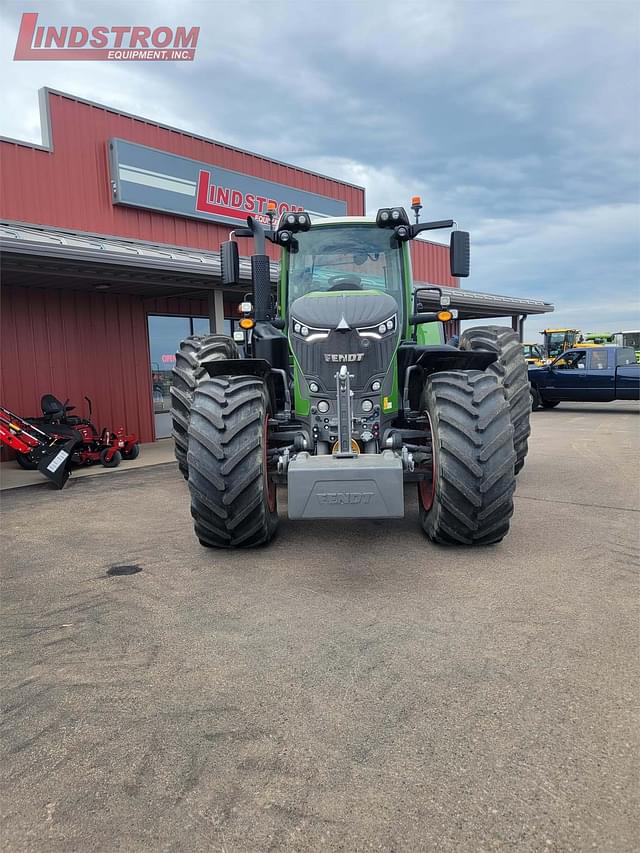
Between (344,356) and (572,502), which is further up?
(344,356)

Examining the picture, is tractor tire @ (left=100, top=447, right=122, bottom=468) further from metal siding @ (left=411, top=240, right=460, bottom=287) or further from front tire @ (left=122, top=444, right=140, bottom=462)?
metal siding @ (left=411, top=240, right=460, bottom=287)

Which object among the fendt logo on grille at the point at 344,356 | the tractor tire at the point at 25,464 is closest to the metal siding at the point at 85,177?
the tractor tire at the point at 25,464

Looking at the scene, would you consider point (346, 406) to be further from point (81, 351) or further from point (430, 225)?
point (81, 351)

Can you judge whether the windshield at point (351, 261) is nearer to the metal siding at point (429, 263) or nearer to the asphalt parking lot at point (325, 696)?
the asphalt parking lot at point (325, 696)

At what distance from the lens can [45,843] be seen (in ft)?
6.16

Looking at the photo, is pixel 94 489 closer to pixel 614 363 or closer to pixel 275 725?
pixel 275 725

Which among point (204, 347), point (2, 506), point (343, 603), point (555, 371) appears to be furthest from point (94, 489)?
point (555, 371)

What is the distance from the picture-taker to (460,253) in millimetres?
5152

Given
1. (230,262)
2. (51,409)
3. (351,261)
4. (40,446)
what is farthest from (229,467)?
(51,409)

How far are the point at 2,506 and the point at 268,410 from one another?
3607 mm

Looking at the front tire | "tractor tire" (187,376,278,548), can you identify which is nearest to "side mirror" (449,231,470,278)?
"tractor tire" (187,376,278,548)

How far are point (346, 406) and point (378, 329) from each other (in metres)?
0.71

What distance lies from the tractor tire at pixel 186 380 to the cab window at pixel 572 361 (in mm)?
11258

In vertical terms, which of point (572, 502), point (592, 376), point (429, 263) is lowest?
point (572, 502)
